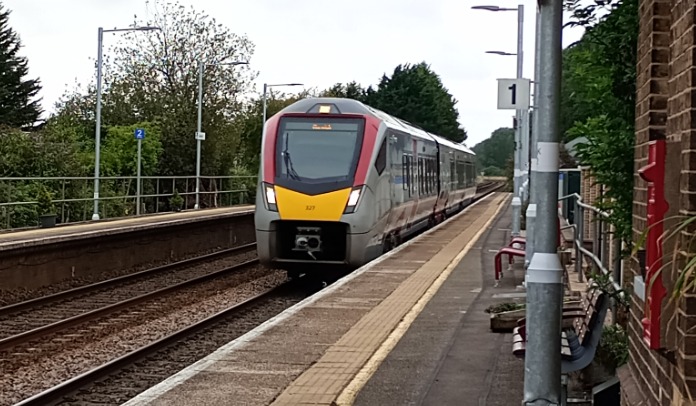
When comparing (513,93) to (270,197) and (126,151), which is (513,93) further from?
(126,151)

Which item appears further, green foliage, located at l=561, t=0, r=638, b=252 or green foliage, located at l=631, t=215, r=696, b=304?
green foliage, located at l=561, t=0, r=638, b=252

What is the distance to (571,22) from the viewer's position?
7.15 metres

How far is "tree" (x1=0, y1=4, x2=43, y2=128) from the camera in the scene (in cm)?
5572

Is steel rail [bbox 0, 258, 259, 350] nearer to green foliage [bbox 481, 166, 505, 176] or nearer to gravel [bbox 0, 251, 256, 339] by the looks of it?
gravel [bbox 0, 251, 256, 339]

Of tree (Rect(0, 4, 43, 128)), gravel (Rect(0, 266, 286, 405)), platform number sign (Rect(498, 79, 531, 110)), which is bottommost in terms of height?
gravel (Rect(0, 266, 286, 405))

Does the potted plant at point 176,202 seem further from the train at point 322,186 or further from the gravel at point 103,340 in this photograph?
the train at point 322,186

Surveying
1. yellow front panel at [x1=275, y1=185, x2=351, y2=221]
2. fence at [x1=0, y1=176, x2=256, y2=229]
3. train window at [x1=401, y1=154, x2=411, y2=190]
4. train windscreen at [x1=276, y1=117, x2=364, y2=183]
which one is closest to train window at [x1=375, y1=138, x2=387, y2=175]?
train windscreen at [x1=276, y1=117, x2=364, y2=183]

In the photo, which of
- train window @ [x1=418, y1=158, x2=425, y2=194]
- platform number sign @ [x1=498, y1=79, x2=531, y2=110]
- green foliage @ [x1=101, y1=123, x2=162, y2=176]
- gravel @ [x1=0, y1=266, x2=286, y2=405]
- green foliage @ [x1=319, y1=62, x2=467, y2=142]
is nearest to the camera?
gravel @ [x1=0, y1=266, x2=286, y2=405]

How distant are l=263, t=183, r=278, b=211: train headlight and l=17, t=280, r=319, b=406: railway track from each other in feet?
5.05

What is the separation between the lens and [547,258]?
17.7ft

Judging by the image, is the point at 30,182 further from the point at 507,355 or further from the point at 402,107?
the point at 402,107

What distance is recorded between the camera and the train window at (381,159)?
18094 mm

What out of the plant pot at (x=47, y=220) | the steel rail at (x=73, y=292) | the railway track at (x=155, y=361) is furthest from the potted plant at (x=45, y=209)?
the railway track at (x=155, y=361)

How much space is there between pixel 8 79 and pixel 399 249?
42.3m
